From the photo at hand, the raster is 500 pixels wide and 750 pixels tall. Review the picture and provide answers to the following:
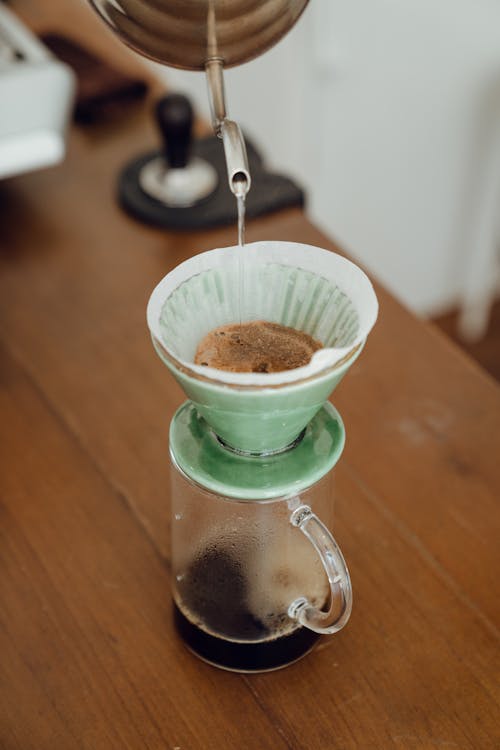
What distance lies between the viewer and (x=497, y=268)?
2170mm

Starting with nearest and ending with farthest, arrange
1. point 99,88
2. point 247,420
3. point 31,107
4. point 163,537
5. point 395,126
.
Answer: point 247,420, point 163,537, point 31,107, point 99,88, point 395,126

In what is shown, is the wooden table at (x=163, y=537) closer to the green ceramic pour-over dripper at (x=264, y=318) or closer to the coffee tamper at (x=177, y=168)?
the coffee tamper at (x=177, y=168)

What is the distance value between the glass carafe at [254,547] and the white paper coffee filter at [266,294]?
67mm

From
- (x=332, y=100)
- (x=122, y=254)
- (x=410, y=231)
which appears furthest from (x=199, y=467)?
(x=410, y=231)

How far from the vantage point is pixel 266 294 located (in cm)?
58

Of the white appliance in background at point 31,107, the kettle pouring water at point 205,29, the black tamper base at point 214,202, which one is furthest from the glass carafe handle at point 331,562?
the white appliance in background at point 31,107

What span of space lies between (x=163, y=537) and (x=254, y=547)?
171 mm

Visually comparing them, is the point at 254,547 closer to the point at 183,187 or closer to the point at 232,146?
the point at 232,146

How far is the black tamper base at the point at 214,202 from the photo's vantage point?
107 centimetres

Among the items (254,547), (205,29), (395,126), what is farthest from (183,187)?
(395,126)

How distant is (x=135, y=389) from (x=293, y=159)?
53.6 inches

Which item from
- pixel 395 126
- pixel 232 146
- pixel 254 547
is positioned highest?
pixel 232 146

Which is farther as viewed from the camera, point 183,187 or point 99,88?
point 99,88

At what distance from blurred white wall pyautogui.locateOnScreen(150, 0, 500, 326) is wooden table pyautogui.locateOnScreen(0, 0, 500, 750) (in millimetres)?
938
